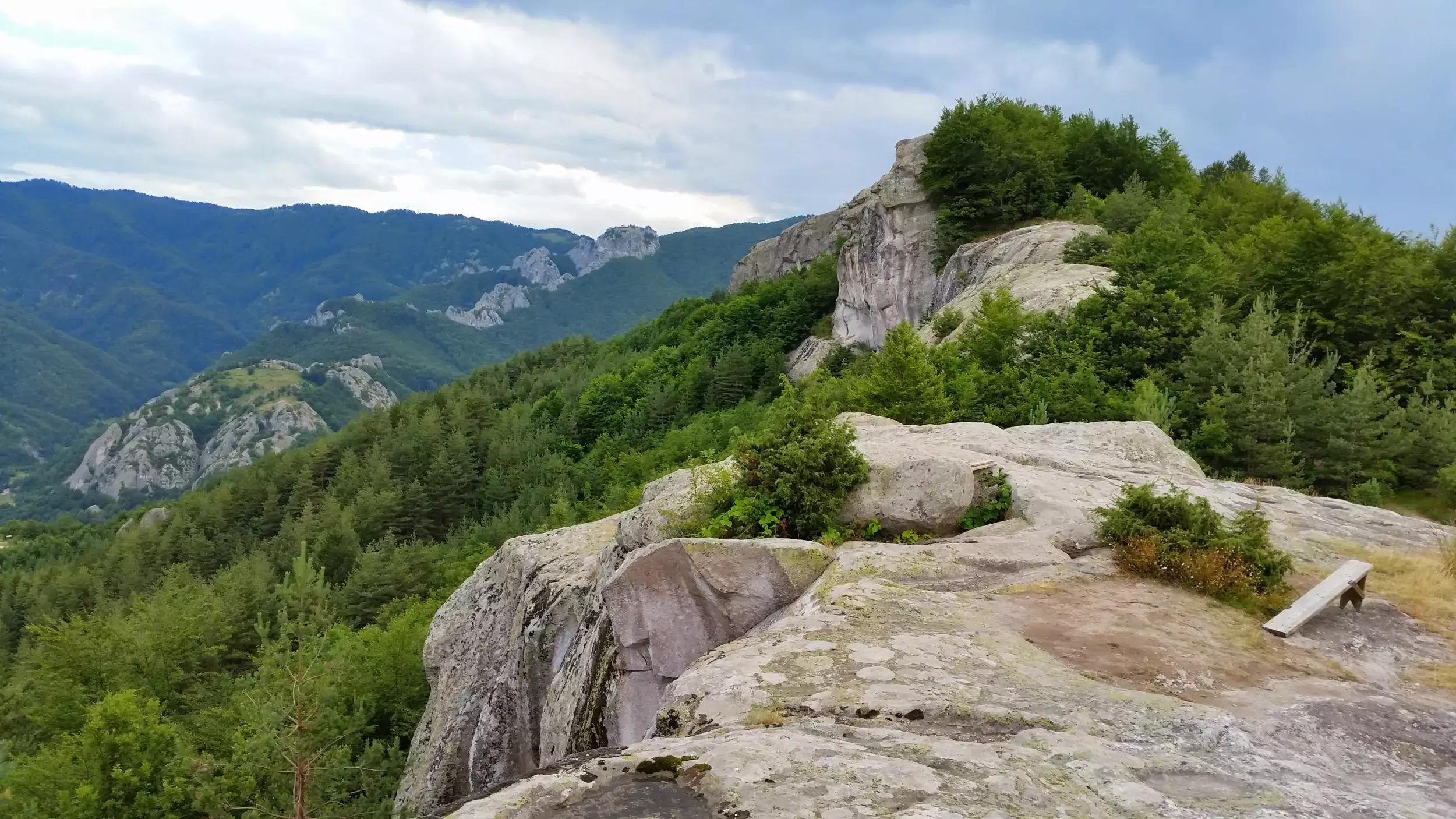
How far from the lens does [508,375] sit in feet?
407

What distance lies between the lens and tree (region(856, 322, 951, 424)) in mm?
16766

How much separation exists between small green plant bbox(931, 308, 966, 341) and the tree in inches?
349

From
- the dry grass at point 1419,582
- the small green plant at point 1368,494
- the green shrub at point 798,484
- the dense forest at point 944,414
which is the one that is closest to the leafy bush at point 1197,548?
the dry grass at point 1419,582

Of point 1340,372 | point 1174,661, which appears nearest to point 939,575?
point 1174,661

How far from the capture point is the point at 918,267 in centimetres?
4069

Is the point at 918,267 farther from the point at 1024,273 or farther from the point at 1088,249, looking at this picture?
the point at 1088,249

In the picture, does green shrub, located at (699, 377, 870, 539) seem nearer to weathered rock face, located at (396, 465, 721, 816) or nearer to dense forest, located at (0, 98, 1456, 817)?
dense forest, located at (0, 98, 1456, 817)

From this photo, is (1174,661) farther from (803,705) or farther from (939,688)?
(803,705)

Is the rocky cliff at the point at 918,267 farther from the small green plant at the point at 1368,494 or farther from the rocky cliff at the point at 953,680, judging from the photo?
the rocky cliff at the point at 953,680

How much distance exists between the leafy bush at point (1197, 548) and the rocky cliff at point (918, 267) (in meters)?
14.8

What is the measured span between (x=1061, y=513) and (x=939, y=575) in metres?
2.38

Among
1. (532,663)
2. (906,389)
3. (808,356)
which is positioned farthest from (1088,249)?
(808,356)

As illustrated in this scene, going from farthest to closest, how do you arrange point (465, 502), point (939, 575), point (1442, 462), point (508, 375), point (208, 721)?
point (508, 375) < point (465, 502) < point (208, 721) < point (1442, 462) < point (939, 575)

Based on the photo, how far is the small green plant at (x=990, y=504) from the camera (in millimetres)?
9953
